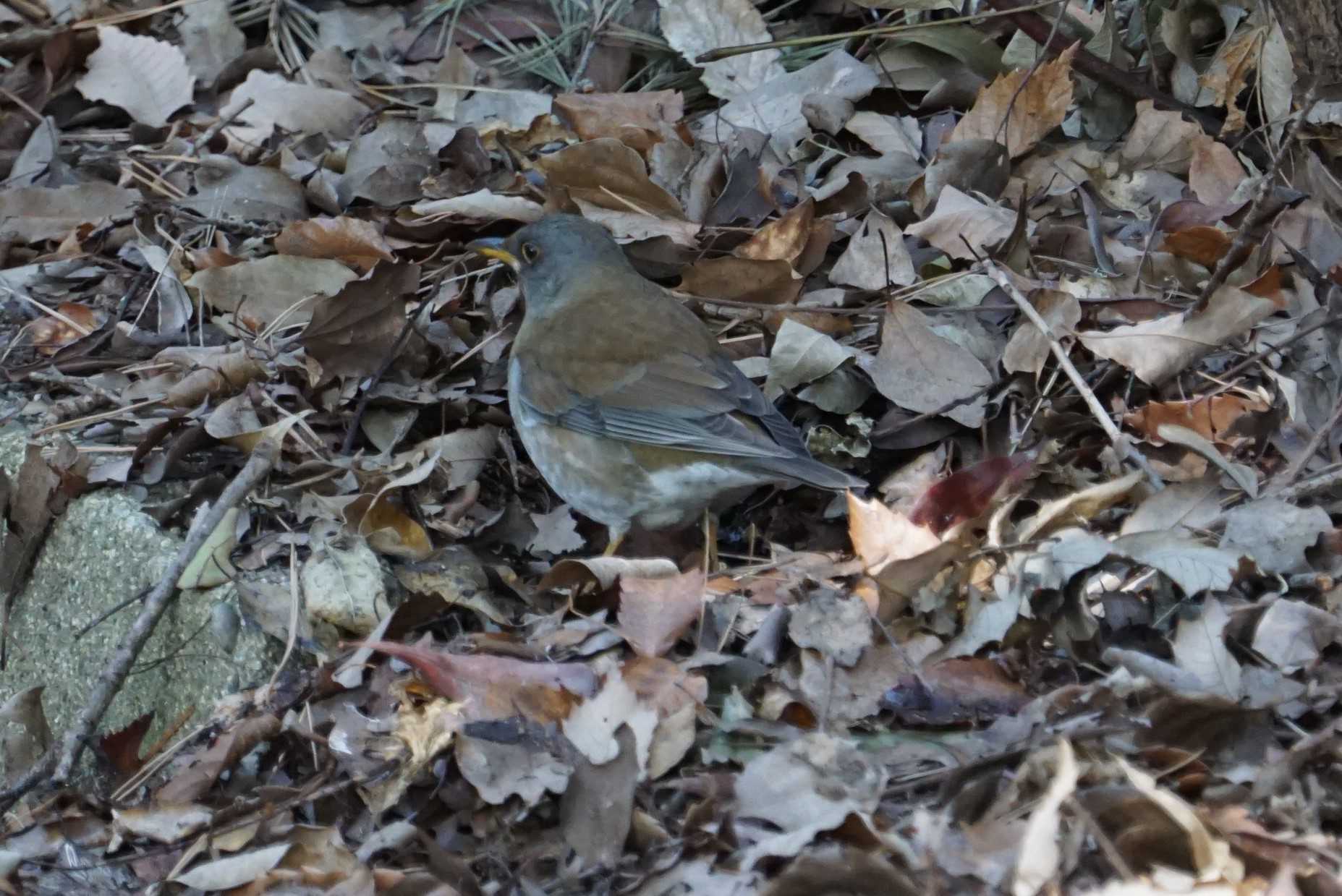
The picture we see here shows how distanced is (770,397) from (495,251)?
4.11 feet

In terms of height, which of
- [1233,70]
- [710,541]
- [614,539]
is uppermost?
[1233,70]

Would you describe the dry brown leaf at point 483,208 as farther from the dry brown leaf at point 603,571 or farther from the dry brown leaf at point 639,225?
the dry brown leaf at point 603,571

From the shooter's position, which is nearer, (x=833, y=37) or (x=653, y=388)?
(x=653, y=388)

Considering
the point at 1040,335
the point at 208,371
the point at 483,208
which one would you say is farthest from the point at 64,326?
the point at 1040,335

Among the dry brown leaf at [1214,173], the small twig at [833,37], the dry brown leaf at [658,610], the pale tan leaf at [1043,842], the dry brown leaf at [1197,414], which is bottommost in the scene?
the dry brown leaf at [658,610]

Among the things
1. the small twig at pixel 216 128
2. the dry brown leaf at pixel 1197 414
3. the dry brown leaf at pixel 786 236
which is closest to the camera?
the dry brown leaf at pixel 1197 414

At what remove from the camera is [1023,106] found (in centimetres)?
527

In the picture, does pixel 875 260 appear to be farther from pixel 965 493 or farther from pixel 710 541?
pixel 965 493

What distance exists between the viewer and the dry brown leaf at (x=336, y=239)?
17.2ft

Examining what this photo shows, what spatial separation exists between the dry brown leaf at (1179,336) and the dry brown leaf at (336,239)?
2688mm

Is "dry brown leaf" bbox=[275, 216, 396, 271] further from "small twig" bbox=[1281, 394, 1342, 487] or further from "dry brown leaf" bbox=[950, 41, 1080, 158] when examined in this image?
"small twig" bbox=[1281, 394, 1342, 487]

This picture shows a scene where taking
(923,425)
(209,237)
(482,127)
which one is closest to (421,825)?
(923,425)

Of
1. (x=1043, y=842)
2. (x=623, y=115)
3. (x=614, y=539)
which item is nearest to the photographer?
(x=1043, y=842)

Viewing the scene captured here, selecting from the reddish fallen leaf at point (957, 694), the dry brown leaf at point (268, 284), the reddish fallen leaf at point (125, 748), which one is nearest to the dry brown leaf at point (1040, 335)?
the reddish fallen leaf at point (957, 694)
